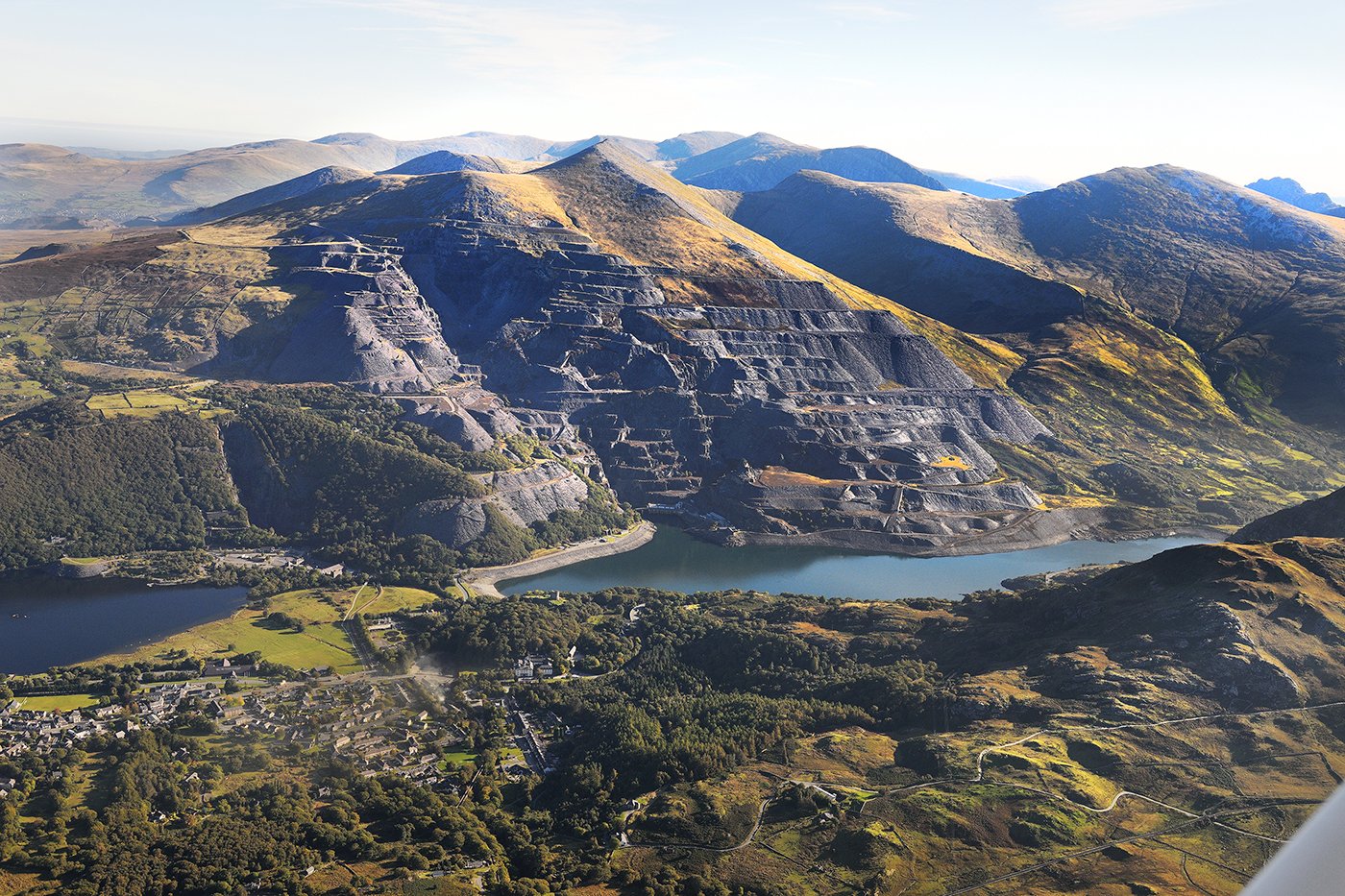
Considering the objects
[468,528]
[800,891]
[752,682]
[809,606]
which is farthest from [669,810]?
[468,528]

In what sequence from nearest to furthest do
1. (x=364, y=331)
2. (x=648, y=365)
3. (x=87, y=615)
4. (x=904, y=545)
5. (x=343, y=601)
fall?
(x=87, y=615), (x=343, y=601), (x=904, y=545), (x=364, y=331), (x=648, y=365)

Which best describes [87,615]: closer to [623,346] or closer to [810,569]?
[810,569]

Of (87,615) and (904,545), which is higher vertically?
(904,545)

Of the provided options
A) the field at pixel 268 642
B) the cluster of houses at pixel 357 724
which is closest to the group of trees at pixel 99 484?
the field at pixel 268 642

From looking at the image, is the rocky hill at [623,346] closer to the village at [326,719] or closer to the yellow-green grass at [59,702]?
the village at [326,719]

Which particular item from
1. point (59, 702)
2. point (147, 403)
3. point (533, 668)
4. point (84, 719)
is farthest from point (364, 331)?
point (84, 719)

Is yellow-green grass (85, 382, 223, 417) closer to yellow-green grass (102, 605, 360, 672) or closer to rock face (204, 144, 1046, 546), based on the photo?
rock face (204, 144, 1046, 546)
